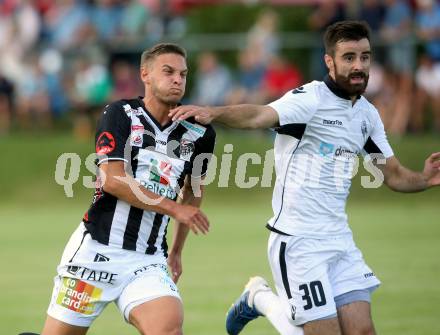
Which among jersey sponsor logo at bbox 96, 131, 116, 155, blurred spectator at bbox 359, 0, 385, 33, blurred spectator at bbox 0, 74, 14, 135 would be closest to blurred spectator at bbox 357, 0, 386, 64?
blurred spectator at bbox 359, 0, 385, 33

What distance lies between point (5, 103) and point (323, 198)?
48.9 feet

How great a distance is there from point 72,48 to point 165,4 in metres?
2.19

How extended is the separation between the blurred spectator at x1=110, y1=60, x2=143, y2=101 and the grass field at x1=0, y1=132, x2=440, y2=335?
1287 mm

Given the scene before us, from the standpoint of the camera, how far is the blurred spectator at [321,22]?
775 inches

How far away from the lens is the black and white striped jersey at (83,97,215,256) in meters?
6.74

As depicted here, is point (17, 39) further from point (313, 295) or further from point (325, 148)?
point (313, 295)

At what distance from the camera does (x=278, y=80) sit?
19406 mm

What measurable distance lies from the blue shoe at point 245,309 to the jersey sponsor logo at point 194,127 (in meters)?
1.66

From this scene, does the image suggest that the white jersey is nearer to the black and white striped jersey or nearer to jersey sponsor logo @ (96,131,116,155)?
the black and white striped jersey

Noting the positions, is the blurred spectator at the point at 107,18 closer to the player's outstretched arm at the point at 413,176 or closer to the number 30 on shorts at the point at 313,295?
the player's outstretched arm at the point at 413,176

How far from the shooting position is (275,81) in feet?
63.6

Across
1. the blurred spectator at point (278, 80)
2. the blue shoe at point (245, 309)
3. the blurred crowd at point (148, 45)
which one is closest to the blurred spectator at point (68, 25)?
the blurred crowd at point (148, 45)

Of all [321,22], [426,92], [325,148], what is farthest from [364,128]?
[321,22]

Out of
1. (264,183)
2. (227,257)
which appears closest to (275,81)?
(264,183)
